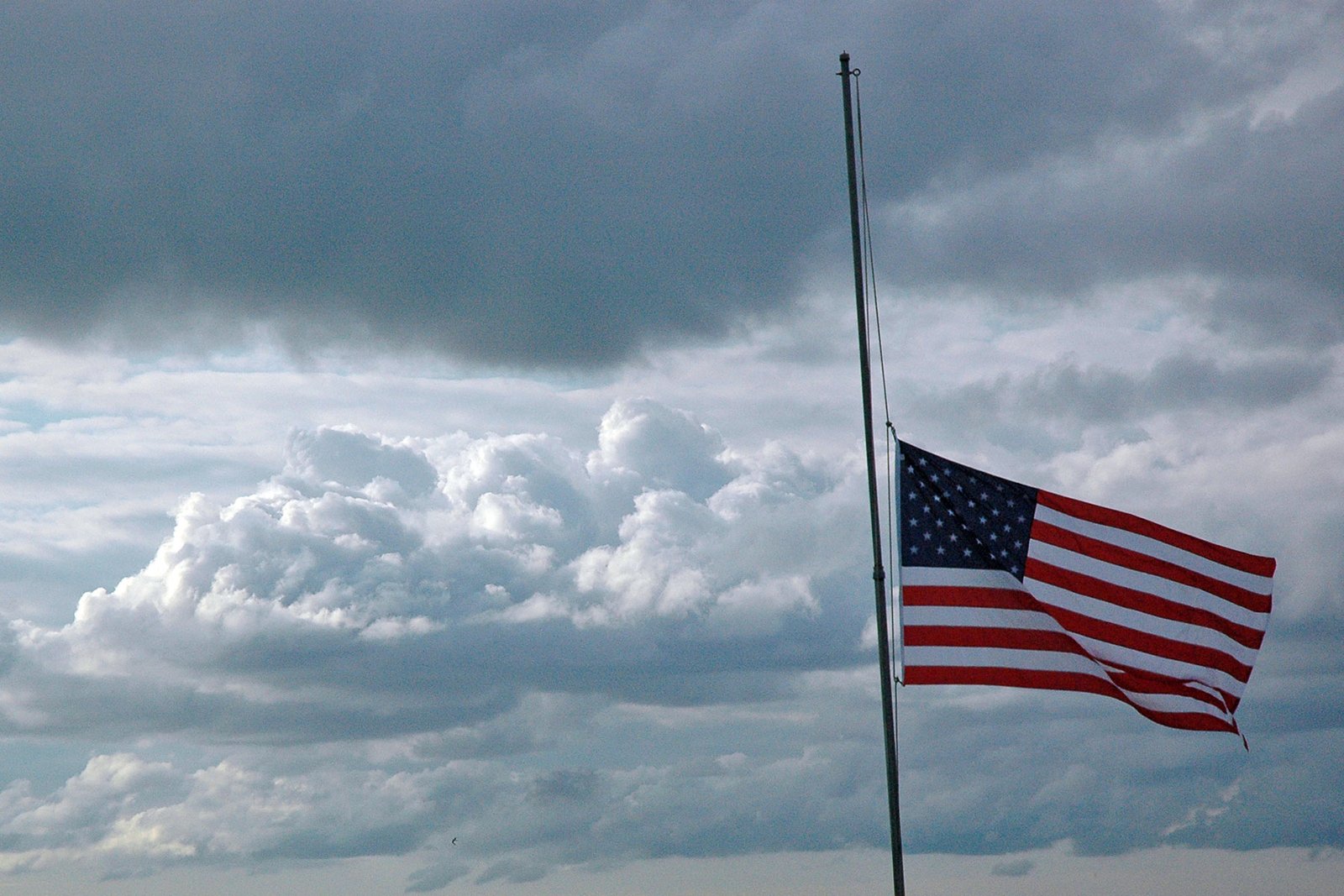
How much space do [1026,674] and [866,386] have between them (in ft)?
25.4

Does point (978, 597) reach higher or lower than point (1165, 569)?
lower

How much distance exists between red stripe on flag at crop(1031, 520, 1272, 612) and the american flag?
0.03m

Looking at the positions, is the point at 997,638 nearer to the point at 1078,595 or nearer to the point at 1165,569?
the point at 1078,595

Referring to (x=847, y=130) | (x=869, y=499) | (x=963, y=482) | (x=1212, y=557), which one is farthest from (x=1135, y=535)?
(x=847, y=130)

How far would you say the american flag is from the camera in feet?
120

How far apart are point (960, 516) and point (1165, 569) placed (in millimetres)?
4910

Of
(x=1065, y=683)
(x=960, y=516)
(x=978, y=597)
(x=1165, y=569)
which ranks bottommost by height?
(x=1065, y=683)

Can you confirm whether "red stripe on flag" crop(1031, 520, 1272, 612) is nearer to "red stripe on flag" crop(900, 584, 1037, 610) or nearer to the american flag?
the american flag

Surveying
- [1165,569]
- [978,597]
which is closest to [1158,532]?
[1165,569]

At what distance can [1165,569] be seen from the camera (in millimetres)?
37156

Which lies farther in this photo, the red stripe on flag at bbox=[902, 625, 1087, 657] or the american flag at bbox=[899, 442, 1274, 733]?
the american flag at bbox=[899, 442, 1274, 733]

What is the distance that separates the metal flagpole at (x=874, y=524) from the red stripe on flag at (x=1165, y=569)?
5.21 metres

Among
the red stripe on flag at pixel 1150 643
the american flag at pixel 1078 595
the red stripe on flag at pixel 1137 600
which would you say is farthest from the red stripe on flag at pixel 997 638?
the red stripe on flag at pixel 1137 600

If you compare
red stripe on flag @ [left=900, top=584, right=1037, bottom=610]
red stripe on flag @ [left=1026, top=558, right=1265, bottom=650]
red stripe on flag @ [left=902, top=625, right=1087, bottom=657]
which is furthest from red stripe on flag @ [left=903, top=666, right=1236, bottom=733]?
red stripe on flag @ [left=1026, top=558, right=1265, bottom=650]
